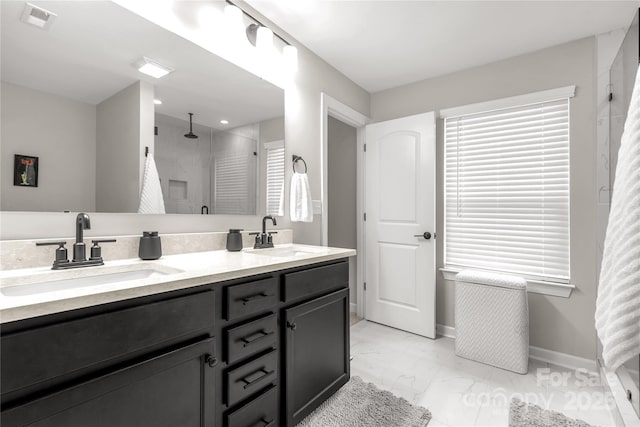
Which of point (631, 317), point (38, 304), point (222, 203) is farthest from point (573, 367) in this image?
point (38, 304)

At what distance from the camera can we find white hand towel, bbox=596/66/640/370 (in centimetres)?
73

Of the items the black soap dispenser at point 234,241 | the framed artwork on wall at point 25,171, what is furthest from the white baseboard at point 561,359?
the framed artwork on wall at point 25,171

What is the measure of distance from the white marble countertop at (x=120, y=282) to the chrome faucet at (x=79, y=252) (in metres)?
0.04

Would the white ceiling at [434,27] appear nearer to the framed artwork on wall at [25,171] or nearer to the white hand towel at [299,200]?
the white hand towel at [299,200]

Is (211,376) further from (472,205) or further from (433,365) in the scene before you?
(472,205)

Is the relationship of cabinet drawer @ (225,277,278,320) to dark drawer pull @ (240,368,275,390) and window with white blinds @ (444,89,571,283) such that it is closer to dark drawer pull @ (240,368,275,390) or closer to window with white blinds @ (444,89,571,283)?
dark drawer pull @ (240,368,275,390)

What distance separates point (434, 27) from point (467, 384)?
7.99 feet

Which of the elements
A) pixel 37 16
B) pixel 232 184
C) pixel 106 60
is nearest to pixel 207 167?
pixel 232 184

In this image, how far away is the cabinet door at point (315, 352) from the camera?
4.64ft

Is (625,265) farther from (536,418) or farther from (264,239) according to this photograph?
(264,239)

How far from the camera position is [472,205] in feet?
8.79

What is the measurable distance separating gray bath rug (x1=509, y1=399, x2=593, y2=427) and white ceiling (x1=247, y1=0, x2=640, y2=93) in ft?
7.91

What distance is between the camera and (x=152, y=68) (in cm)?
146

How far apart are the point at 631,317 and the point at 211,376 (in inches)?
48.1
